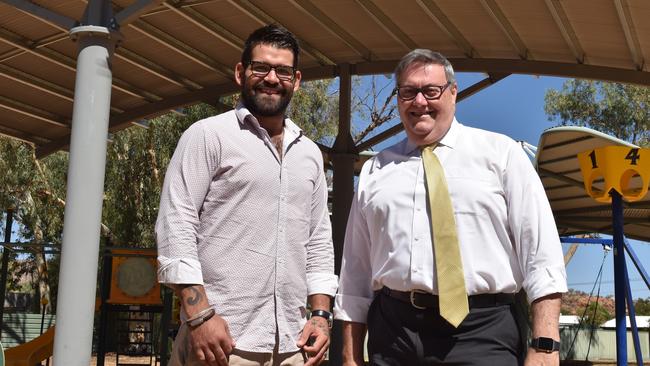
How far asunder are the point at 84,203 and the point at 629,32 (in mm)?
6208

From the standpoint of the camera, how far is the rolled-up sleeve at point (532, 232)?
252cm

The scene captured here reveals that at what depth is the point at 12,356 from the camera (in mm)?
11117

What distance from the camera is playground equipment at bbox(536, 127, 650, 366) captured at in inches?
332

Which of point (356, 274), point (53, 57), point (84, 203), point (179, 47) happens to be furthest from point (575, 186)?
point (356, 274)

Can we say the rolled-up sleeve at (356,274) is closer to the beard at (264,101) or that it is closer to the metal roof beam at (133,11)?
the beard at (264,101)

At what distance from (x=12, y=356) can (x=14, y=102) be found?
3861 mm

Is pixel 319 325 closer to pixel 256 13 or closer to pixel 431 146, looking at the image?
pixel 431 146

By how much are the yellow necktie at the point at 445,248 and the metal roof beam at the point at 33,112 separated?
35.3 ft

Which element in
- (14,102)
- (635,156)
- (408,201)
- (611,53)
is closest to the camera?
(408,201)

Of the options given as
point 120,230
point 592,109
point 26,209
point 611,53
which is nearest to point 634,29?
point 611,53

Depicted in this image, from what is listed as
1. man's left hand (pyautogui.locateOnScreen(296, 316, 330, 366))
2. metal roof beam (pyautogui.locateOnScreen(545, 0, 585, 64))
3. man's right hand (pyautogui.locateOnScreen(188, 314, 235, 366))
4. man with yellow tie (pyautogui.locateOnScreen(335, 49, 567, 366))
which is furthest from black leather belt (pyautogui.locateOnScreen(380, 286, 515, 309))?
metal roof beam (pyautogui.locateOnScreen(545, 0, 585, 64))

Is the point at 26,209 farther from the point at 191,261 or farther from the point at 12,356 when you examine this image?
the point at 191,261

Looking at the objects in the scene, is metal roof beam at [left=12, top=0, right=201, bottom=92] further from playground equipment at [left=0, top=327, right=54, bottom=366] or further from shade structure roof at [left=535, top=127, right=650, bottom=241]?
shade structure roof at [left=535, top=127, right=650, bottom=241]

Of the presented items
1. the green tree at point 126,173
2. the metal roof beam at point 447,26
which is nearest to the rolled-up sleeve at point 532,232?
the metal roof beam at point 447,26
